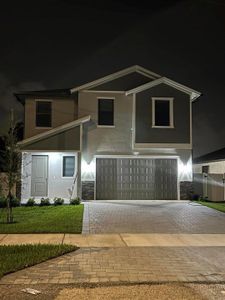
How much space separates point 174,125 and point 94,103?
4.67 m

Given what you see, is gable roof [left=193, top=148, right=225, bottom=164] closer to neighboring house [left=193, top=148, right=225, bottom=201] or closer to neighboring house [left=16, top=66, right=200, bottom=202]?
neighboring house [left=193, top=148, right=225, bottom=201]

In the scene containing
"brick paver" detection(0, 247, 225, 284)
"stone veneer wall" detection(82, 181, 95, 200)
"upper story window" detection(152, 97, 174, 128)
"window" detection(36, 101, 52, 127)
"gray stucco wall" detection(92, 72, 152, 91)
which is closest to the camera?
"brick paver" detection(0, 247, 225, 284)

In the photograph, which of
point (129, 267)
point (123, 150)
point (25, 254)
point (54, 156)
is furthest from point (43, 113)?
point (129, 267)

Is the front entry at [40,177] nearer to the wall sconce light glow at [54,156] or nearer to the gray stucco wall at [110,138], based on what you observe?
the wall sconce light glow at [54,156]

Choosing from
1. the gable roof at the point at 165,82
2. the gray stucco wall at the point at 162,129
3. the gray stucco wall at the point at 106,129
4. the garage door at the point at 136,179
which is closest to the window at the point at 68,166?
the gray stucco wall at the point at 106,129

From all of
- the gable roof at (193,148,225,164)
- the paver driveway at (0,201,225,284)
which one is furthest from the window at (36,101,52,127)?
the gable roof at (193,148,225,164)

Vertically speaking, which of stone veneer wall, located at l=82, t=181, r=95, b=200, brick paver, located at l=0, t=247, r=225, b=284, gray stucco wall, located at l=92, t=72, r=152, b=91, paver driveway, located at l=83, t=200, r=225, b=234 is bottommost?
brick paver, located at l=0, t=247, r=225, b=284

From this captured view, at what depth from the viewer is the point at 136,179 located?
19.1 m

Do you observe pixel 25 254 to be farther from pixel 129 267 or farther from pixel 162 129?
pixel 162 129

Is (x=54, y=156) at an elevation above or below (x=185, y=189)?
above

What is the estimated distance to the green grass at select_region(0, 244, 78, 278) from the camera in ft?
20.5

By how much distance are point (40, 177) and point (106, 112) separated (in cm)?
517

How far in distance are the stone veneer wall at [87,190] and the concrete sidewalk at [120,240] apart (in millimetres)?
8933

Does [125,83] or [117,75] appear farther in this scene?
[125,83]
